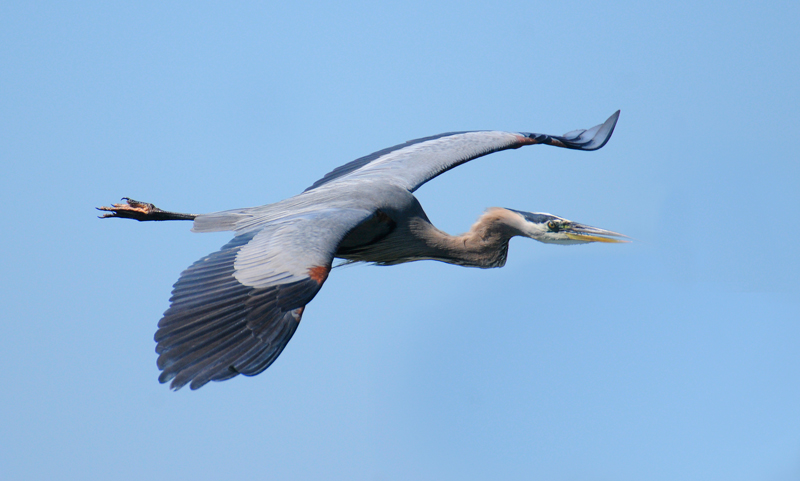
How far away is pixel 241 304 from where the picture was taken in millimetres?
4805

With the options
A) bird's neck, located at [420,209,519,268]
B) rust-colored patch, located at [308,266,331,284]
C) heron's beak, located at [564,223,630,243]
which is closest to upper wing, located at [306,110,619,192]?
bird's neck, located at [420,209,519,268]

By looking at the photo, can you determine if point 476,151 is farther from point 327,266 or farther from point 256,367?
point 256,367

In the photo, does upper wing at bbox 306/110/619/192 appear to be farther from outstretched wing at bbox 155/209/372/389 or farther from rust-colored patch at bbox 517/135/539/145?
outstretched wing at bbox 155/209/372/389

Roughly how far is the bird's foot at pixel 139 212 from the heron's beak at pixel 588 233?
3.27 meters

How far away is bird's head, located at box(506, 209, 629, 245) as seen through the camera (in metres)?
6.62

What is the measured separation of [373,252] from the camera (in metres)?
6.72

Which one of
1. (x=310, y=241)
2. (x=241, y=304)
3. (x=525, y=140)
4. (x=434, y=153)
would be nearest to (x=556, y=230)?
(x=434, y=153)

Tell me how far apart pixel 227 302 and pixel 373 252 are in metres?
2.10

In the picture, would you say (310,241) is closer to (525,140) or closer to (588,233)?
(588,233)

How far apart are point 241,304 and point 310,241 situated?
2.16 feet

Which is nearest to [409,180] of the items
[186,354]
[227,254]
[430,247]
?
[430,247]

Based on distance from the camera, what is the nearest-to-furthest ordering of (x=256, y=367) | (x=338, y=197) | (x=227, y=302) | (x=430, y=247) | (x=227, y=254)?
(x=256, y=367) → (x=227, y=302) → (x=227, y=254) → (x=338, y=197) → (x=430, y=247)

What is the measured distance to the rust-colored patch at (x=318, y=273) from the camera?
15.8ft

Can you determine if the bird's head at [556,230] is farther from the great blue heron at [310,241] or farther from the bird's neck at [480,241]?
the bird's neck at [480,241]
